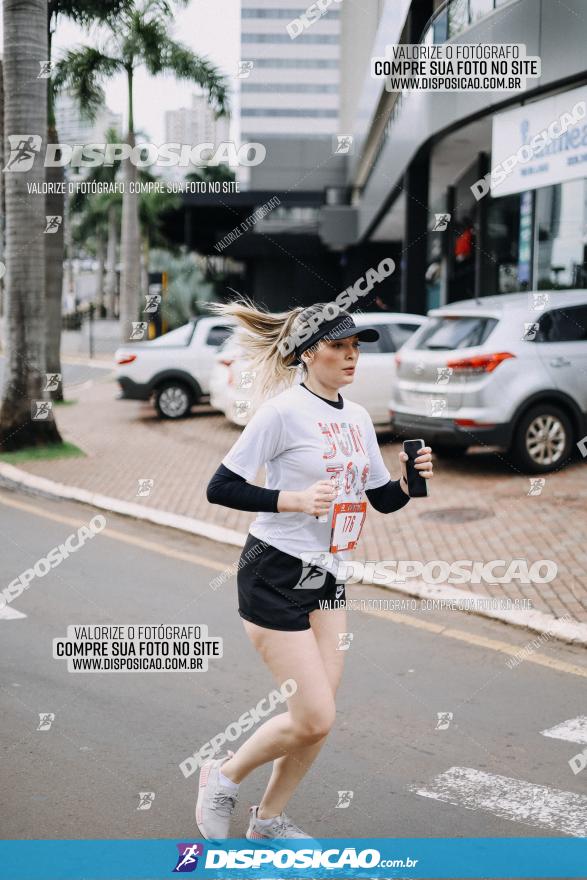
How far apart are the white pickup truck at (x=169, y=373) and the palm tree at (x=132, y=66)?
3.75 m

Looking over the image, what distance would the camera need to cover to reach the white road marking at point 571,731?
15.8ft

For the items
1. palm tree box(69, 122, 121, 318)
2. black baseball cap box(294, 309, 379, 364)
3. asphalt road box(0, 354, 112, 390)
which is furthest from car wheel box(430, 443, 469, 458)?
palm tree box(69, 122, 121, 318)

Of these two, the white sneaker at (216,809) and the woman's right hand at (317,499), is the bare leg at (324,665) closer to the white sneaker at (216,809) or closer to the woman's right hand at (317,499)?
the white sneaker at (216,809)

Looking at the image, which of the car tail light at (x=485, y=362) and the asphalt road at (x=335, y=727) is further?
the car tail light at (x=485, y=362)

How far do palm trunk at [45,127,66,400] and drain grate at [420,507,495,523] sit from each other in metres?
10.0

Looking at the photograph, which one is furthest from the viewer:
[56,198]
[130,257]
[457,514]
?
[130,257]

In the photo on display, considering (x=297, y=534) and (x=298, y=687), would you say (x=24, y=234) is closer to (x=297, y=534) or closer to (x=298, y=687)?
(x=297, y=534)

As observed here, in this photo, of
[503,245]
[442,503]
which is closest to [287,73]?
[503,245]

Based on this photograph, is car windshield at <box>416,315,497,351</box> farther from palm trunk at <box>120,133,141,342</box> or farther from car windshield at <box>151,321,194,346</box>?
palm trunk at <box>120,133,141,342</box>

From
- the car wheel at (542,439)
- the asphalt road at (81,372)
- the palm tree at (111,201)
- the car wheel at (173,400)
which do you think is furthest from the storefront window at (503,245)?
the palm tree at (111,201)

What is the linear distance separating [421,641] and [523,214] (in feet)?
38.8

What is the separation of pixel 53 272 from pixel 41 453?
551 cm

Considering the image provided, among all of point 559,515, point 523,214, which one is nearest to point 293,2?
point 523,214

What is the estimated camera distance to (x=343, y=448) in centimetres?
361
